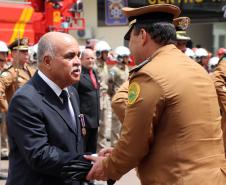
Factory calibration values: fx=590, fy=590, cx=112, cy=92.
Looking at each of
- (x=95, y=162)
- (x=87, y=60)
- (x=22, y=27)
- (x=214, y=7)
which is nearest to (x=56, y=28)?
(x=22, y=27)

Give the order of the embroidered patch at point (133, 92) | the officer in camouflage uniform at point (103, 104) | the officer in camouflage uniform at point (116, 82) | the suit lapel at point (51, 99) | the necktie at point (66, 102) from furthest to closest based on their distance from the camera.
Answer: the officer in camouflage uniform at point (116, 82) < the officer in camouflage uniform at point (103, 104) < the necktie at point (66, 102) < the suit lapel at point (51, 99) < the embroidered patch at point (133, 92)

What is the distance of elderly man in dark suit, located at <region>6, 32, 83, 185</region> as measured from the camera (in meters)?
3.21

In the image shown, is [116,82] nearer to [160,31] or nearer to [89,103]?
[89,103]

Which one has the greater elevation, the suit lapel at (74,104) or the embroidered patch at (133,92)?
the embroidered patch at (133,92)

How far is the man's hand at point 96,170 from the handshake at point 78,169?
0.7 inches

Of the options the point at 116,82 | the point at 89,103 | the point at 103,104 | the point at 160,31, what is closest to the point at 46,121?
the point at 160,31

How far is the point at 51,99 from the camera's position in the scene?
3.40 m

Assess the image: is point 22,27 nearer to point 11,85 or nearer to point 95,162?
point 11,85

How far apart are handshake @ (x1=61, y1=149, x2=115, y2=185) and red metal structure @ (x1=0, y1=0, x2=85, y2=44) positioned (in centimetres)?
662

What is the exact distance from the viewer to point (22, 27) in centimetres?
1128

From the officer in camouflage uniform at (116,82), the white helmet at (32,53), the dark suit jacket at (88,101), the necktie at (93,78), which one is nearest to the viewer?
the dark suit jacket at (88,101)

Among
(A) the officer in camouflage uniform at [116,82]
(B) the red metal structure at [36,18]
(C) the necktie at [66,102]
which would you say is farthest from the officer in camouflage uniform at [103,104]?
(C) the necktie at [66,102]

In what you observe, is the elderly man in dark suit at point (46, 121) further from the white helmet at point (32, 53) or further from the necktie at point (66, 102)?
the white helmet at point (32, 53)

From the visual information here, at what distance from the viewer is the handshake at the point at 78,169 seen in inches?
127
